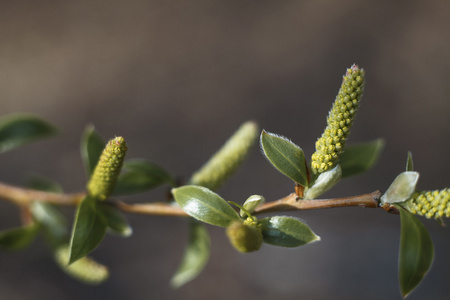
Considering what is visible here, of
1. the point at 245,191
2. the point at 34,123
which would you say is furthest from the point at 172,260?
the point at 34,123

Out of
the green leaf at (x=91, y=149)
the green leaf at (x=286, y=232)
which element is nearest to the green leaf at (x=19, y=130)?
the green leaf at (x=91, y=149)

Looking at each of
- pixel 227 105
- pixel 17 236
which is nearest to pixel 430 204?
pixel 17 236

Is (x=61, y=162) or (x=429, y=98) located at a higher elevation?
(x=429, y=98)

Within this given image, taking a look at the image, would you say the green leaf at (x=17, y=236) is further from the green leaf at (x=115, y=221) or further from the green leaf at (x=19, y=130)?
the green leaf at (x=115, y=221)

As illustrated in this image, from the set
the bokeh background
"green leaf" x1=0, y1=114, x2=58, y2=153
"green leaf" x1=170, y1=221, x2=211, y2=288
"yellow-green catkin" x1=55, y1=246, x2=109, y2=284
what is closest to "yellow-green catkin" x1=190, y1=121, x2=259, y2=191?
"green leaf" x1=170, y1=221, x2=211, y2=288

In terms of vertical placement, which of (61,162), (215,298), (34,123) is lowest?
(215,298)

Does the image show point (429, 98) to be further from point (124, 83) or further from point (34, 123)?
point (34, 123)

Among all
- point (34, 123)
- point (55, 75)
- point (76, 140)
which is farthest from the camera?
point (55, 75)
